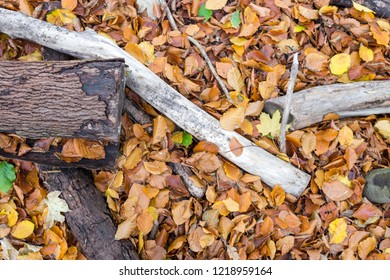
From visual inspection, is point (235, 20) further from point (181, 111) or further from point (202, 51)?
point (181, 111)

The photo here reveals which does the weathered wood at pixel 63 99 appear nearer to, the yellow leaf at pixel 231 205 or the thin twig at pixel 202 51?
the thin twig at pixel 202 51

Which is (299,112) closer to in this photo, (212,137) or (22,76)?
(212,137)

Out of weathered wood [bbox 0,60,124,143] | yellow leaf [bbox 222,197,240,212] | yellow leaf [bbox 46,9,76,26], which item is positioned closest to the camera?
weathered wood [bbox 0,60,124,143]

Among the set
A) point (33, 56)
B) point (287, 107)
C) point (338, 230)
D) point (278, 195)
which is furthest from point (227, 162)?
point (33, 56)

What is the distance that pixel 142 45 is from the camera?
258cm

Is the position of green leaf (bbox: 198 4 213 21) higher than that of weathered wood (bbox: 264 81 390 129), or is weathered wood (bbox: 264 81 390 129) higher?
green leaf (bbox: 198 4 213 21)

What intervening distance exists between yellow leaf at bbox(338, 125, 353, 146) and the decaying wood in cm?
143

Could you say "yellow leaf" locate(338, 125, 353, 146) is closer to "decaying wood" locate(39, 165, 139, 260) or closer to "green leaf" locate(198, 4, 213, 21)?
"green leaf" locate(198, 4, 213, 21)

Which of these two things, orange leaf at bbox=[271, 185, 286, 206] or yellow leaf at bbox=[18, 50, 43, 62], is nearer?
orange leaf at bbox=[271, 185, 286, 206]

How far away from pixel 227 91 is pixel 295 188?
2.38 feet

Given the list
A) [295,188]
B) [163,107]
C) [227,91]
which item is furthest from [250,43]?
[295,188]

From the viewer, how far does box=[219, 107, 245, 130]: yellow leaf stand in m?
2.42

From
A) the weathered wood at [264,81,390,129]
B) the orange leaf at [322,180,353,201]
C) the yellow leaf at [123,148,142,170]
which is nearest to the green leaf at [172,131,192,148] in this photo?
the yellow leaf at [123,148,142,170]
